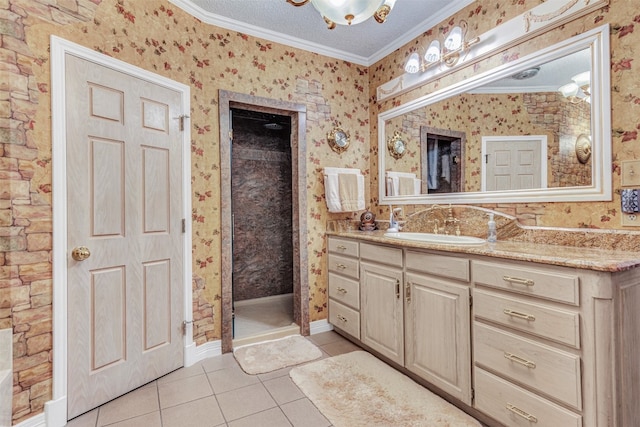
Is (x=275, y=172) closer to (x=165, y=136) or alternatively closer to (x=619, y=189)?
(x=165, y=136)

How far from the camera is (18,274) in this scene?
5.36 feet

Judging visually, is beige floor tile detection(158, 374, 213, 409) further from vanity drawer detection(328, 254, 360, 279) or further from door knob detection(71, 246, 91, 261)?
vanity drawer detection(328, 254, 360, 279)

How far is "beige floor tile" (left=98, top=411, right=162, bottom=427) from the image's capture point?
177 centimetres

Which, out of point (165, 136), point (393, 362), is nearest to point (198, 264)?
point (165, 136)

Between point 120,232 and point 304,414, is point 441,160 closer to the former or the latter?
point 304,414

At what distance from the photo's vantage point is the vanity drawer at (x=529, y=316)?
1.32m

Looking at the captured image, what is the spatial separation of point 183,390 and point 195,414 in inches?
12.2

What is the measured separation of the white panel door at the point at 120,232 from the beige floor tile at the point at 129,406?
49mm

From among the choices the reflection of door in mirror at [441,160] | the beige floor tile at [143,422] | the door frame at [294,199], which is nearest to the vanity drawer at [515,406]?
the reflection of door in mirror at [441,160]

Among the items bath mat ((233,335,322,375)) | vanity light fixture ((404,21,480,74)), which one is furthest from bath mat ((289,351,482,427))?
vanity light fixture ((404,21,480,74))

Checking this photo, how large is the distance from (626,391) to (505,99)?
5.64 ft

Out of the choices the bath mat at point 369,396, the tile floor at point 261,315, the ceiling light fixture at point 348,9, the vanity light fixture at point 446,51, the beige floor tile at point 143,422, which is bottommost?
the beige floor tile at point 143,422

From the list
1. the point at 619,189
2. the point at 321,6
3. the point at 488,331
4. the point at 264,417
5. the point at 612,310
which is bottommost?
the point at 264,417

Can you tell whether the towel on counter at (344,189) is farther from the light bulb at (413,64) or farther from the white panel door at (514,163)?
the white panel door at (514,163)
